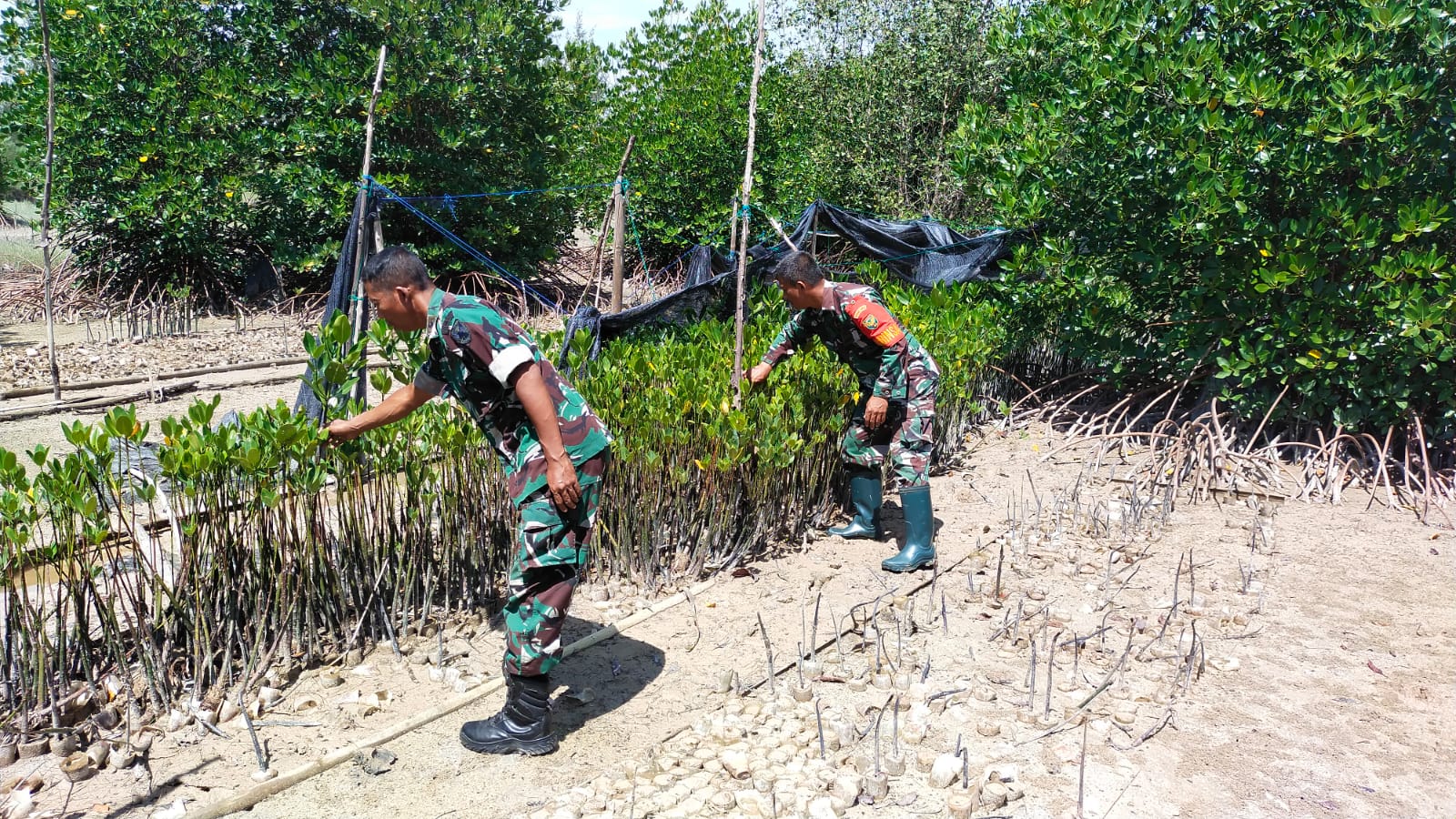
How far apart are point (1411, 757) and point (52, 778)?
4.11 m

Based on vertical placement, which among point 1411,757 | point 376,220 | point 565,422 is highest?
point 376,220

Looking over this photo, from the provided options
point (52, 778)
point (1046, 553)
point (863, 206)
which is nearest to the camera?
point (52, 778)

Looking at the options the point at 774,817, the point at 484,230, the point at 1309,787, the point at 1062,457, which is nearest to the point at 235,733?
the point at 774,817

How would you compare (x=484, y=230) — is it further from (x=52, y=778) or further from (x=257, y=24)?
(x=52, y=778)

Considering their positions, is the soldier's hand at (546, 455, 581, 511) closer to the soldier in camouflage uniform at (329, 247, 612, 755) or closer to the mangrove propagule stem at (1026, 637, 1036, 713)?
the soldier in camouflage uniform at (329, 247, 612, 755)

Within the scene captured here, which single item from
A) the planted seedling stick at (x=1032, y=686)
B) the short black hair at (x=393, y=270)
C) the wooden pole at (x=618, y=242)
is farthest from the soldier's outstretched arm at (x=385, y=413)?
the wooden pole at (x=618, y=242)

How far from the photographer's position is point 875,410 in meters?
4.66

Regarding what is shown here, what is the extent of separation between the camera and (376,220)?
5754 mm

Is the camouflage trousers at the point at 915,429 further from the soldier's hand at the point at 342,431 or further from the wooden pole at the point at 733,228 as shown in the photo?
the wooden pole at the point at 733,228

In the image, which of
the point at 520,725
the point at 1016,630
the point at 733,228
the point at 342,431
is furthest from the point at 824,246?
the point at 520,725

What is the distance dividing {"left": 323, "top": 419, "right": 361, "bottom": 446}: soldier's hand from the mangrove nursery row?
3.8 inches

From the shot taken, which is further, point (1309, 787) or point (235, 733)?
point (235, 733)

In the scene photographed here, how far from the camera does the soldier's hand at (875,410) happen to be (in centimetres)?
465

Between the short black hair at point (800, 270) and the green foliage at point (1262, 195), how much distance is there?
2.75m
